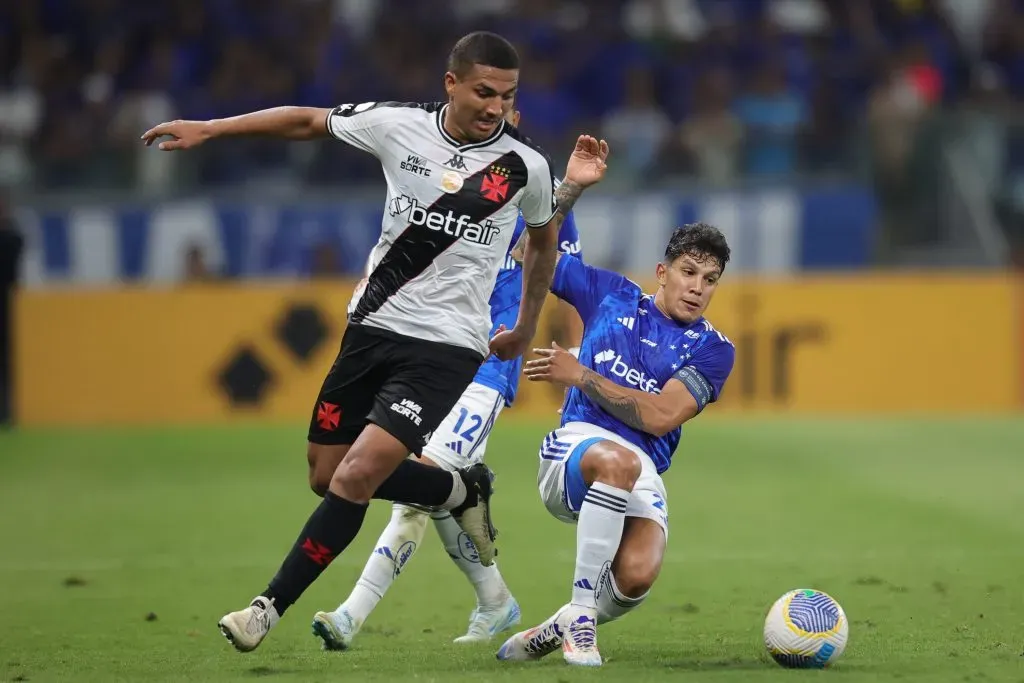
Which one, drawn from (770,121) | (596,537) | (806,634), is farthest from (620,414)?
(770,121)

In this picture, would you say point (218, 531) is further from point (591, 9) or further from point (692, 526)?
point (591, 9)

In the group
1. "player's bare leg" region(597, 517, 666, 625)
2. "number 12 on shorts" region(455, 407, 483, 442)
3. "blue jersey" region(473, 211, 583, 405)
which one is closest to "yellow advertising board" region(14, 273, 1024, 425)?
"blue jersey" region(473, 211, 583, 405)

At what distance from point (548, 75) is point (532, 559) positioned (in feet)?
37.0

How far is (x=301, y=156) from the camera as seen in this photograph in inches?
706

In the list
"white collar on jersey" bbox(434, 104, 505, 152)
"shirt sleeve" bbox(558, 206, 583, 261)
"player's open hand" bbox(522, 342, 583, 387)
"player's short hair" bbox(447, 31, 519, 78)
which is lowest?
"player's open hand" bbox(522, 342, 583, 387)

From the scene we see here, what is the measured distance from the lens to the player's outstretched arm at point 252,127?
19.6ft

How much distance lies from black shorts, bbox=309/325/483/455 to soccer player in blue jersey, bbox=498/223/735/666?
336 millimetres

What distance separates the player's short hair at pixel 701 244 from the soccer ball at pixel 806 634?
4.68 ft

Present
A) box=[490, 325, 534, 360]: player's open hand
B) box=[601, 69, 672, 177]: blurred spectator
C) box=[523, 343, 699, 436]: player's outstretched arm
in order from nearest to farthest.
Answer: box=[523, 343, 699, 436]: player's outstretched arm → box=[490, 325, 534, 360]: player's open hand → box=[601, 69, 672, 177]: blurred spectator

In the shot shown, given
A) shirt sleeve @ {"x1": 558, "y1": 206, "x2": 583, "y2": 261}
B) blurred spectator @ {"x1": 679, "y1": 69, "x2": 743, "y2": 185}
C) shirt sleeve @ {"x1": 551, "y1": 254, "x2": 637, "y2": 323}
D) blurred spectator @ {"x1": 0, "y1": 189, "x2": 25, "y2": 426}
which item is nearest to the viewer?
shirt sleeve @ {"x1": 551, "y1": 254, "x2": 637, "y2": 323}

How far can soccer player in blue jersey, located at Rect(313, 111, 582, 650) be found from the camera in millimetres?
6570

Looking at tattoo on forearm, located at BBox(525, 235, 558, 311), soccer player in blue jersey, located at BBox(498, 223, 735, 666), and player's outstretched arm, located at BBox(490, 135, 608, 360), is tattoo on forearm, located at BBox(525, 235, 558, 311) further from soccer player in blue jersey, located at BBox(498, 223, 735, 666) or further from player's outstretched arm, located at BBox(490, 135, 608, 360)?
soccer player in blue jersey, located at BBox(498, 223, 735, 666)

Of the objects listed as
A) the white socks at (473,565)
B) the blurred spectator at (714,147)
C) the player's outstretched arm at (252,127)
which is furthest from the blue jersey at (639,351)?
the blurred spectator at (714,147)

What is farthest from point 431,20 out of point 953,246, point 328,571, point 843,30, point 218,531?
point 328,571
